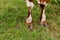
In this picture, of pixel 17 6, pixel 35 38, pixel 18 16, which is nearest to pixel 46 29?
pixel 35 38

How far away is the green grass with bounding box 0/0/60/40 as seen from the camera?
3372 millimetres

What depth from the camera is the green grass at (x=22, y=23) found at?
133 inches

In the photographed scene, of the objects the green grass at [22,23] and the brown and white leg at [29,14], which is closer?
the green grass at [22,23]

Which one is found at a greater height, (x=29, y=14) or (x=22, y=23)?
(x=29, y=14)

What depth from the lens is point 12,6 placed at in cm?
410

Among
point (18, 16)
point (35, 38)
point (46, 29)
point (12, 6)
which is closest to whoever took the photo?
point (35, 38)

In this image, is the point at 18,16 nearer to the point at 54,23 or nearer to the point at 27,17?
the point at 27,17

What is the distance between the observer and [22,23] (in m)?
3.65

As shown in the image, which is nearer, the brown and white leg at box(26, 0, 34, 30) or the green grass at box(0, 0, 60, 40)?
the green grass at box(0, 0, 60, 40)

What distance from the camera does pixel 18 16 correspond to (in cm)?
380

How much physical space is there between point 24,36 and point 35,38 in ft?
0.60

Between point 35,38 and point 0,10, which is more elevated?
point 0,10

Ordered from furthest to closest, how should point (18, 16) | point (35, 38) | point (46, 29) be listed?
point (18, 16) → point (46, 29) → point (35, 38)

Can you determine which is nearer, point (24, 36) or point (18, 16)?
point (24, 36)
